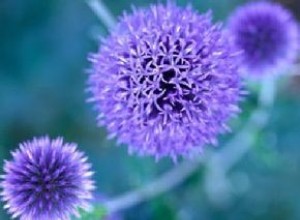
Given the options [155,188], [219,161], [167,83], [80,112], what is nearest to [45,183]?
[167,83]

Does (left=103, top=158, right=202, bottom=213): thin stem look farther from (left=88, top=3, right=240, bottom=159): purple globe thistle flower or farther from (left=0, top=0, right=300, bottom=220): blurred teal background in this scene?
(left=88, top=3, right=240, bottom=159): purple globe thistle flower

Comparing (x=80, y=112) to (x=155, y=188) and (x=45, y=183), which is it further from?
(x=45, y=183)

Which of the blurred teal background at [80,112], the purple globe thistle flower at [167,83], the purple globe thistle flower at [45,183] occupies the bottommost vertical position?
the purple globe thistle flower at [45,183]

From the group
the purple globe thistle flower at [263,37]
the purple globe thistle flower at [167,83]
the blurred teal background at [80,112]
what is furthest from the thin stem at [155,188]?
the purple globe thistle flower at [263,37]

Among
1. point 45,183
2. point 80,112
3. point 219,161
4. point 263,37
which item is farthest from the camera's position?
point 80,112

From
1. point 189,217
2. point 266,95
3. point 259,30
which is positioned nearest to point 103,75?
point 259,30

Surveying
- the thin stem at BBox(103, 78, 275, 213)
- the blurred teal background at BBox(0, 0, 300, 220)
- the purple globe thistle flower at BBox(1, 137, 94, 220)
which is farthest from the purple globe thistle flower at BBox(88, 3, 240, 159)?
the blurred teal background at BBox(0, 0, 300, 220)

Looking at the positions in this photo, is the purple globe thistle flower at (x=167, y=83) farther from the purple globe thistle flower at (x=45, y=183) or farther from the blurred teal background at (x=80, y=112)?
the blurred teal background at (x=80, y=112)
